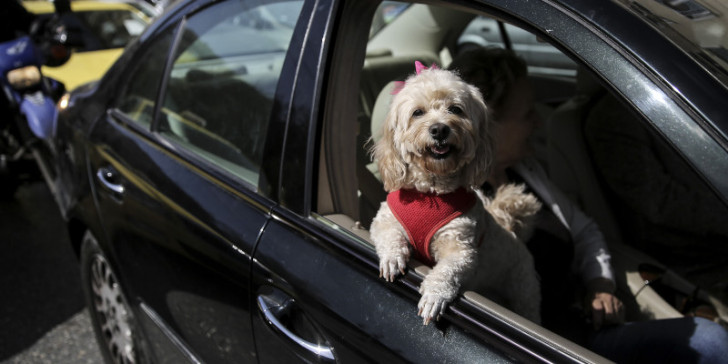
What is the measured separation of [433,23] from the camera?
11.6 ft

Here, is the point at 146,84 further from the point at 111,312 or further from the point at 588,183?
the point at 588,183

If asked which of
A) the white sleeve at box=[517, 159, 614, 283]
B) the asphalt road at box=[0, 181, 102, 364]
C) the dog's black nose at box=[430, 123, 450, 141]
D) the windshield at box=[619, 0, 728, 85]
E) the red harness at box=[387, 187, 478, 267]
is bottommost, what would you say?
the asphalt road at box=[0, 181, 102, 364]

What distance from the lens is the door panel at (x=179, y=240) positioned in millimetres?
1734

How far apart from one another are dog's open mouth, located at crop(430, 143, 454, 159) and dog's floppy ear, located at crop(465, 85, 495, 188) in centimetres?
8

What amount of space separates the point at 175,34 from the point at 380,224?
1.30 metres

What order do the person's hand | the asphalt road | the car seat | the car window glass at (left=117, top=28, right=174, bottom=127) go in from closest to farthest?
the person's hand, the car seat, the car window glass at (left=117, top=28, right=174, bottom=127), the asphalt road

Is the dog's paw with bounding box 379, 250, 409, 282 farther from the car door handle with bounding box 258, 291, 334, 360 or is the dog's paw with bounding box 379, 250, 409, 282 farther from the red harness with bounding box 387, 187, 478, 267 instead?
the car door handle with bounding box 258, 291, 334, 360

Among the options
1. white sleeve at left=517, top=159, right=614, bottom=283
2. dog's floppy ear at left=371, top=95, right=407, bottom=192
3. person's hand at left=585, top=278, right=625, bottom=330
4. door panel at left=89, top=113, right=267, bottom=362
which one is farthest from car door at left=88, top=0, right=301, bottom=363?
person's hand at left=585, top=278, right=625, bottom=330

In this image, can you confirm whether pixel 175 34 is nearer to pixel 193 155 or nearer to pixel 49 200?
pixel 193 155

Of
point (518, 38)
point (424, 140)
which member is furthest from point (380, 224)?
point (518, 38)

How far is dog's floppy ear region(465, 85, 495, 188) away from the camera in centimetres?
148

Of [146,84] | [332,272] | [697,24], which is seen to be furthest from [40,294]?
[697,24]

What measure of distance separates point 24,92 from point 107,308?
279 centimetres

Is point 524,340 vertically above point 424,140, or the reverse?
point 424,140
